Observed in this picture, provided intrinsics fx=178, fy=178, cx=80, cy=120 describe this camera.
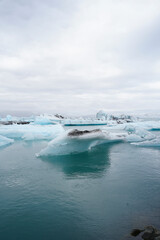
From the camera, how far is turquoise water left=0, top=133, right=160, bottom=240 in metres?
3.27

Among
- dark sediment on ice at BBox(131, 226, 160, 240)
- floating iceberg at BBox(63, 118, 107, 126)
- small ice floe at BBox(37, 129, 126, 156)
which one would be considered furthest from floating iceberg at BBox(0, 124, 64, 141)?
floating iceberg at BBox(63, 118, 107, 126)

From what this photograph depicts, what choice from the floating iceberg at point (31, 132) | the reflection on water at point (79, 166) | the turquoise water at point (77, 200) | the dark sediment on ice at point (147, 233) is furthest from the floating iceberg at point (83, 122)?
the dark sediment on ice at point (147, 233)

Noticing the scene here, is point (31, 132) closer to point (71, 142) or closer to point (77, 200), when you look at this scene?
point (71, 142)

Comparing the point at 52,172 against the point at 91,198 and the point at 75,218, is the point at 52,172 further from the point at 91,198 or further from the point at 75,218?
the point at 75,218

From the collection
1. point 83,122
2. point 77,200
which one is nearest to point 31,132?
point 77,200

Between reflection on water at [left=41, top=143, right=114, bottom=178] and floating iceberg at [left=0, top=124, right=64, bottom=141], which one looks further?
floating iceberg at [left=0, top=124, right=64, bottom=141]

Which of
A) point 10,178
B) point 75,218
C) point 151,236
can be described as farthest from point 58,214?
point 10,178

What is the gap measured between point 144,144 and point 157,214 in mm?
9174

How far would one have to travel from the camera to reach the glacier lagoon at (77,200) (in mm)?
3287

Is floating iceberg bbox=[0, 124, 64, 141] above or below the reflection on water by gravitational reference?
above

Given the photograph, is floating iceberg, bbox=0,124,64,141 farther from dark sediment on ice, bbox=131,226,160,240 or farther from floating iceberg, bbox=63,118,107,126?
floating iceberg, bbox=63,118,107,126

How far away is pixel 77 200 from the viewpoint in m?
4.34

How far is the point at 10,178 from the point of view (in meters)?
5.91

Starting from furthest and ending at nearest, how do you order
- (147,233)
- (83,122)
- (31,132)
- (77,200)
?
1. (83,122)
2. (31,132)
3. (77,200)
4. (147,233)
